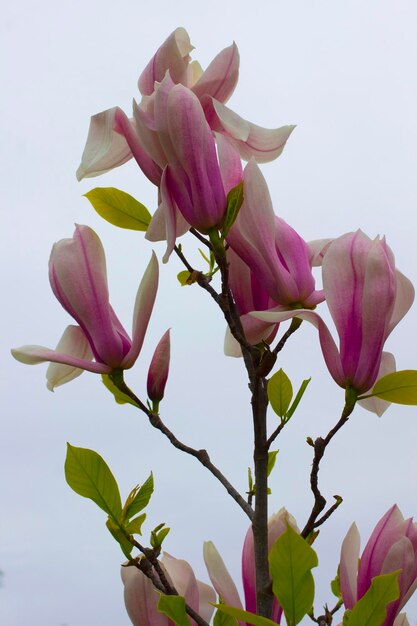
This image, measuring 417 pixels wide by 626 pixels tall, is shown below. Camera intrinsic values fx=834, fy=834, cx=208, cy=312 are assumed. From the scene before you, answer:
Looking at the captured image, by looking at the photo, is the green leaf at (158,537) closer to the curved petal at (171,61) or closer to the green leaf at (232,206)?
the green leaf at (232,206)

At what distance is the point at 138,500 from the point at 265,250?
1.11 feet

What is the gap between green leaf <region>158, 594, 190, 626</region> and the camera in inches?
33.5

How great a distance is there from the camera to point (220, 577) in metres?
0.97

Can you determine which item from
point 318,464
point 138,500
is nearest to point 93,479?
point 138,500

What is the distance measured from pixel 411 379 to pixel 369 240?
159mm

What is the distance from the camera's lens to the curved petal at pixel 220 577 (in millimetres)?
964

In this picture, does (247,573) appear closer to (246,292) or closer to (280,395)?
(280,395)

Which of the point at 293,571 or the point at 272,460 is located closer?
the point at 293,571

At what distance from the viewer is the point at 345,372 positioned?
85 centimetres

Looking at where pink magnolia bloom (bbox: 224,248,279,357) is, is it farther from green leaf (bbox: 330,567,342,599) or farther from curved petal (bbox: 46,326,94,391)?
green leaf (bbox: 330,567,342,599)

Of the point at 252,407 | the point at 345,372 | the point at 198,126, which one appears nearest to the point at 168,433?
the point at 252,407

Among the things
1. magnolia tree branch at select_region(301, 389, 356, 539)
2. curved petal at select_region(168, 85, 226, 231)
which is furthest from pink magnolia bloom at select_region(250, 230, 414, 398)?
curved petal at select_region(168, 85, 226, 231)

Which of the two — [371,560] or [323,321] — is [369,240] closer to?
[323,321]

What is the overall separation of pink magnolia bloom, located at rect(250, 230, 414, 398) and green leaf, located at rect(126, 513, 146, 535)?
30cm
